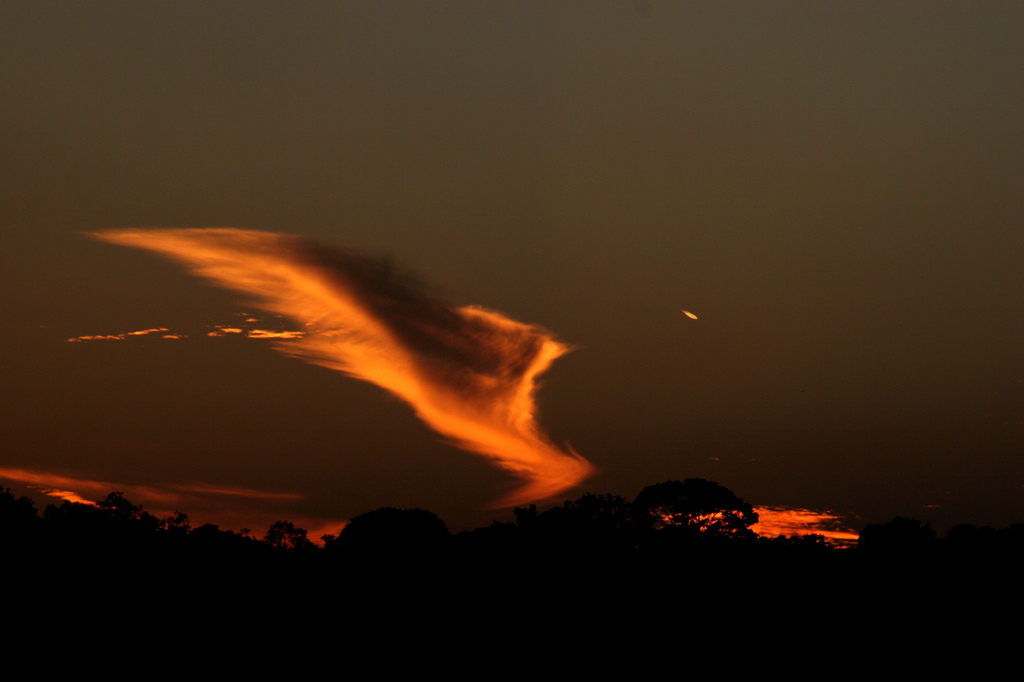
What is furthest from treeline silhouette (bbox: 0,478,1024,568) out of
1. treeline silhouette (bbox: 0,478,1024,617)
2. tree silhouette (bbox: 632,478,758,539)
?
tree silhouette (bbox: 632,478,758,539)

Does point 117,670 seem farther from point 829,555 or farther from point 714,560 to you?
point 829,555

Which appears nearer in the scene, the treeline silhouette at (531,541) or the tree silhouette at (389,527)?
the treeline silhouette at (531,541)

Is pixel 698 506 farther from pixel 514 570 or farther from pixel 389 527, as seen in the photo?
pixel 514 570

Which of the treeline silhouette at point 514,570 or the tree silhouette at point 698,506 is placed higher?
the tree silhouette at point 698,506

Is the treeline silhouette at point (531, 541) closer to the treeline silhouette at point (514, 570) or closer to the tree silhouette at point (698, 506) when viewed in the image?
the treeline silhouette at point (514, 570)

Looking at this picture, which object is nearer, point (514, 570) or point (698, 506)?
point (514, 570)

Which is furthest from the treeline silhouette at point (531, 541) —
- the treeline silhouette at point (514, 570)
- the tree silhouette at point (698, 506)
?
the tree silhouette at point (698, 506)

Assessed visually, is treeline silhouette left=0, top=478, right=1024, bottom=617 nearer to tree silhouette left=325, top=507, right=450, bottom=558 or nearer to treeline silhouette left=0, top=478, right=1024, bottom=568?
treeline silhouette left=0, top=478, right=1024, bottom=568

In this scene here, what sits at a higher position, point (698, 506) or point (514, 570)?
point (698, 506)

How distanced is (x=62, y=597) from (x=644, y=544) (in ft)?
148

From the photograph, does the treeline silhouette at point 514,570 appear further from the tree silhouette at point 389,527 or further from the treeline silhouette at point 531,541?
the tree silhouette at point 389,527

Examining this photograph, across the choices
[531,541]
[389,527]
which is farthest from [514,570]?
[389,527]

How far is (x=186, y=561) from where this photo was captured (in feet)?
211

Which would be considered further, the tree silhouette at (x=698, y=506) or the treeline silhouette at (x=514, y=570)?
the tree silhouette at (x=698, y=506)
